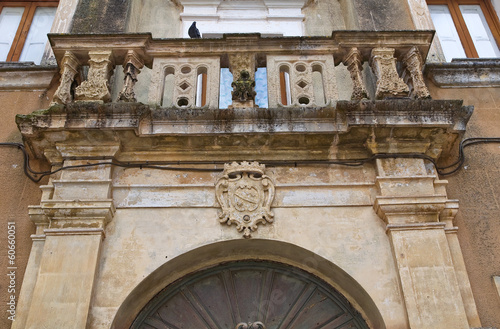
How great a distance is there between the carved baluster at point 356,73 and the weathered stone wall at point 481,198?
1.09 metres

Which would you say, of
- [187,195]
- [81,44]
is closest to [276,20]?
[81,44]

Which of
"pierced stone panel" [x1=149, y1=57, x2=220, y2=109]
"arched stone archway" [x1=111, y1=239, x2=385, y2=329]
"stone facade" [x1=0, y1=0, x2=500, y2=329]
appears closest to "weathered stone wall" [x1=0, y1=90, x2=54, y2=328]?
"stone facade" [x1=0, y1=0, x2=500, y2=329]

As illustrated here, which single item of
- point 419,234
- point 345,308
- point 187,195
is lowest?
point 345,308

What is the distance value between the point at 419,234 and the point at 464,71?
2572mm

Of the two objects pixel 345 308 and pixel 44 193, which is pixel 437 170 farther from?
pixel 44 193

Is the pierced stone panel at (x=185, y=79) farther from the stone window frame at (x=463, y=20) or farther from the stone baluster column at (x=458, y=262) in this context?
the stone window frame at (x=463, y=20)

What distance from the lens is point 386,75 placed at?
18.5 ft

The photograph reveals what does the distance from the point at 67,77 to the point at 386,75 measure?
3349 mm

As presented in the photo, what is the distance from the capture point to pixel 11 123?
19.6ft

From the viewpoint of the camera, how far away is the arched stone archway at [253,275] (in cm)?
480

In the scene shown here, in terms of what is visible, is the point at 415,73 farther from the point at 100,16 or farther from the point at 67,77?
the point at 100,16

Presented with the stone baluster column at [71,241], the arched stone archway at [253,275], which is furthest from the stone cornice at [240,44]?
the arched stone archway at [253,275]

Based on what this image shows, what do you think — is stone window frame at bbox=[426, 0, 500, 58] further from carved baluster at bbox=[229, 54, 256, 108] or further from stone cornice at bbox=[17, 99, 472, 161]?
carved baluster at bbox=[229, 54, 256, 108]

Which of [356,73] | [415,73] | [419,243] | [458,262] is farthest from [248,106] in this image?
[458,262]
